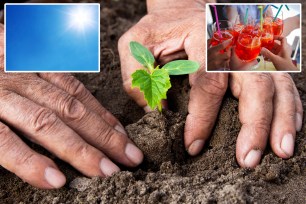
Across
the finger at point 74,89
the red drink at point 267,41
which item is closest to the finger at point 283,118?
the red drink at point 267,41

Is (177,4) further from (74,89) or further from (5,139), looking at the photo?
(5,139)

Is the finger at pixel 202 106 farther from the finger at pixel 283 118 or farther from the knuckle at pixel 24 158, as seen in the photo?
the knuckle at pixel 24 158

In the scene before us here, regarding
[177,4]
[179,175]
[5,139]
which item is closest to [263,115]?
[179,175]

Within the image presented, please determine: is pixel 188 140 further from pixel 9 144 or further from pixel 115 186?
pixel 9 144

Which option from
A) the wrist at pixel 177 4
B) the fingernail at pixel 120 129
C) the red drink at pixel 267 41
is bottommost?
the fingernail at pixel 120 129

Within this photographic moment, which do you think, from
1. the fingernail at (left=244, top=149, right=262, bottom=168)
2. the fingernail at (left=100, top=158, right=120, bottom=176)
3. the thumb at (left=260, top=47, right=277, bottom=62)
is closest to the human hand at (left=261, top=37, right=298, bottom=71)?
the thumb at (left=260, top=47, right=277, bottom=62)

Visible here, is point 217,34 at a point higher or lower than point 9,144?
higher

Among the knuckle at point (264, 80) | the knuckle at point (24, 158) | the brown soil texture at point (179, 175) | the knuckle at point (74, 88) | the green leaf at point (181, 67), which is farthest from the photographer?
the knuckle at point (74, 88)

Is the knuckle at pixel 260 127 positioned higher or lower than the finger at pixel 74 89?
lower

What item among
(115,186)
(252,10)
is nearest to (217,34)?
(252,10)
